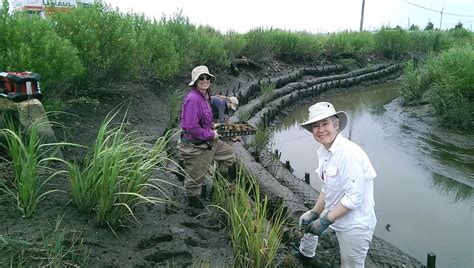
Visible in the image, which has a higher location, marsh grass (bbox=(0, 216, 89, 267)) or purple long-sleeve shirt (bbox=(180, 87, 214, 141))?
purple long-sleeve shirt (bbox=(180, 87, 214, 141))

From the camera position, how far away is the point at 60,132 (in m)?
4.65

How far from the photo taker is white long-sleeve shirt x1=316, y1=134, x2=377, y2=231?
109 inches

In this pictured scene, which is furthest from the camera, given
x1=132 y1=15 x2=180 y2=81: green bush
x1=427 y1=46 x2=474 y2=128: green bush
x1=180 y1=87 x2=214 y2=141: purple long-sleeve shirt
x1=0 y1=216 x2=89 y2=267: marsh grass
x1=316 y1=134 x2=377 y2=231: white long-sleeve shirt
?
x1=427 y1=46 x2=474 y2=128: green bush

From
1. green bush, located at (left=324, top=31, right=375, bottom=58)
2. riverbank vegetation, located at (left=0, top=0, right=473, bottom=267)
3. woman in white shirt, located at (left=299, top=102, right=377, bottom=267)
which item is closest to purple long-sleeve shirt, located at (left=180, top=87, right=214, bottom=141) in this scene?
riverbank vegetation, located at (left=0, top=0, right=473, bottom=267)

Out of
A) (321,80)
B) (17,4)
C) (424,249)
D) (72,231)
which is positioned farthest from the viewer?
(321,80)

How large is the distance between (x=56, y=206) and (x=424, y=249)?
365cm

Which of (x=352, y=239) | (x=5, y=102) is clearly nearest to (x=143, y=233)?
(x=352, y=239)

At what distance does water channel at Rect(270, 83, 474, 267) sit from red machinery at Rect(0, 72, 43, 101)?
3925 millimetres

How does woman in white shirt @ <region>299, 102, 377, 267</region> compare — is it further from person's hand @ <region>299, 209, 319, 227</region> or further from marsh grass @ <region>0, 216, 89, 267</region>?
marsh grass @ <region>0, 216, 89, 267</region>

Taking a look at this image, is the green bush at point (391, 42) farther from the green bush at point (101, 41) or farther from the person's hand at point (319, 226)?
the person's hand at point (319, 226)

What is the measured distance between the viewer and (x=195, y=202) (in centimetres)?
414

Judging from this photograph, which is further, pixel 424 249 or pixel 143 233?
pixel 424 249

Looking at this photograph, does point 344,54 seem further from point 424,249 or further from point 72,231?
point 72,231

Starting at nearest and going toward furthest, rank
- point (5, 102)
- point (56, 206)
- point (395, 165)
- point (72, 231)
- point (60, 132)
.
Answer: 1. point (72, 231)
2. point (56, 206)
3. point (5, 102)
4. point (60, 132)
5. point (395, 165)
